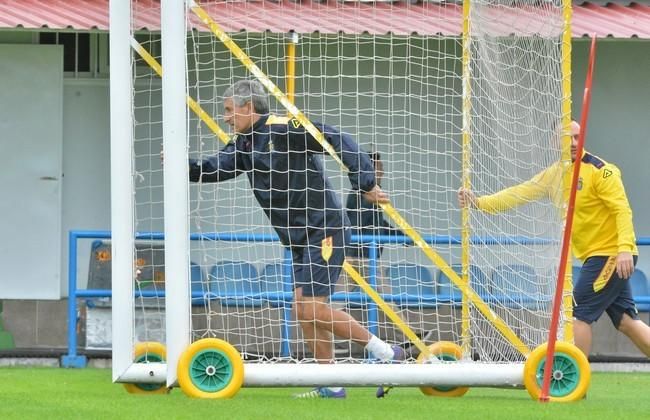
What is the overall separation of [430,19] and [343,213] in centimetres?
353

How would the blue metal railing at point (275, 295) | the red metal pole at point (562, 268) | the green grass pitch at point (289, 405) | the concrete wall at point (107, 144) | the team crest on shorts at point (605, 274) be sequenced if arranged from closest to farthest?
the green grass pitch at point (289, 405), the red metal pole at point (562, 268), the team crest on shorts at point (605, 274), the blue metal railing at point (275, 295), the concrete wall at point (107, 144)

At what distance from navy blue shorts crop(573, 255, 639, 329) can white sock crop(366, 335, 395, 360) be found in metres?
1.60

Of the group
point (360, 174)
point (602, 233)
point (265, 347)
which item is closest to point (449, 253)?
point (265, 347)

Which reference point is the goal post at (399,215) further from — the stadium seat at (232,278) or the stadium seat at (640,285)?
the stadium seat at (640,285)

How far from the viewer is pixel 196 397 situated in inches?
378

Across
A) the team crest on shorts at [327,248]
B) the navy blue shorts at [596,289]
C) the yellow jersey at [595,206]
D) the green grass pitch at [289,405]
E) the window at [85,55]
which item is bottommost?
the green grass pitch at [289,405]

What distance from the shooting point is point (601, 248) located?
11.1m

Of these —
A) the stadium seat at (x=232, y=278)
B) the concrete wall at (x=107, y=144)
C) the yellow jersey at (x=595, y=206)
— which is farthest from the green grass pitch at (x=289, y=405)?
the concrete wall at (x=107, y=144)

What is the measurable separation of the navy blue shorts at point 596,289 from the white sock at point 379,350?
160 cm

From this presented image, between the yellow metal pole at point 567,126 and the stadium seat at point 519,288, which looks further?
the stadium seat at point 519,288

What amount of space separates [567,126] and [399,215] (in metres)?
1.65

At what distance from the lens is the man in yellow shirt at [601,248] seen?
10.8 metres

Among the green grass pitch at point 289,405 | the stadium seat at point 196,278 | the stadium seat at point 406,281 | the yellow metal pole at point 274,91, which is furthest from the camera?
the stadium seat at point 196,278

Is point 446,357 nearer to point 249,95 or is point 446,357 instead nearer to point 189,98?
point 249,95
